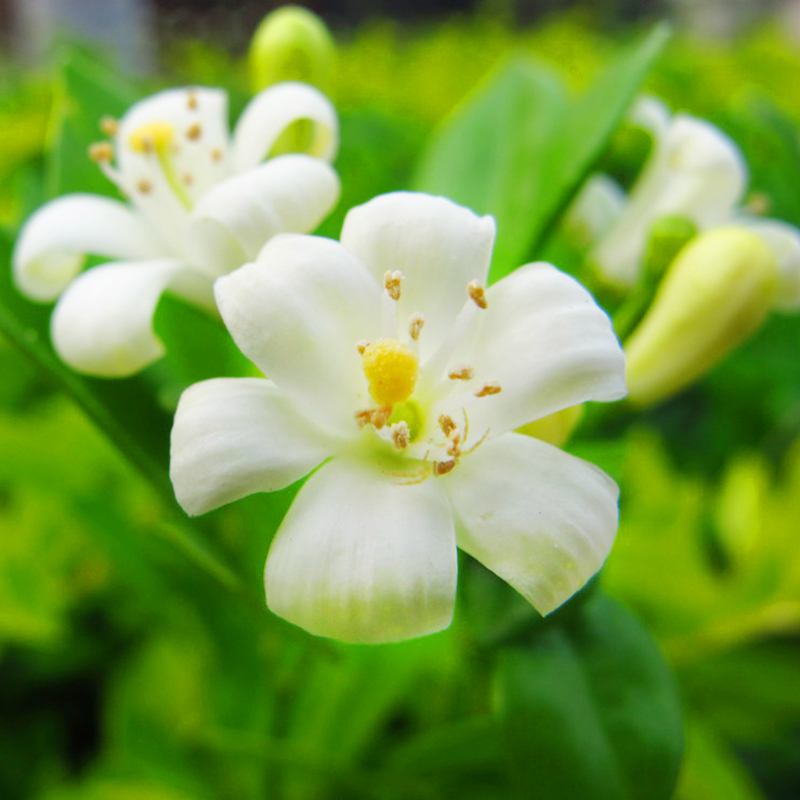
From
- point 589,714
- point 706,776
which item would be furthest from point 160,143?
point 706,776

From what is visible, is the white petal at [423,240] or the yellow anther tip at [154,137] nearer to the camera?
the white petal at [423,240]

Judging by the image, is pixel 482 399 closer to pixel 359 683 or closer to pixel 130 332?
pixel 130 332

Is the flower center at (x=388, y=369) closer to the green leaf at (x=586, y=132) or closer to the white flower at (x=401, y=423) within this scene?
the white flower at (x=401, y=423)

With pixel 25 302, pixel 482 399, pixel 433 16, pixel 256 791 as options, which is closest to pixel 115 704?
pixel 256 791

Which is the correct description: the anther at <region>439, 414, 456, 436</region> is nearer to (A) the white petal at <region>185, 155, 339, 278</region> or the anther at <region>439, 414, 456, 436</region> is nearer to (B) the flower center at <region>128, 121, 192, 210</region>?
(A) the white petal at <region>185, 155, 339, 278</region>

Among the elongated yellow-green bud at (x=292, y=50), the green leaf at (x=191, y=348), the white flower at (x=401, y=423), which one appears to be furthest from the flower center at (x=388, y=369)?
the elongated yellow-green bud at (x=292, y=50)
